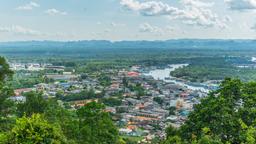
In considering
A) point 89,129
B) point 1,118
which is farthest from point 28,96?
point 89,129

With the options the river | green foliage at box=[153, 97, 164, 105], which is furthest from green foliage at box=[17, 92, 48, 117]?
the river

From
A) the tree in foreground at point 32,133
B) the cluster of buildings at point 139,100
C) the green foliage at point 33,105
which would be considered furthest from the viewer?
the cluster of buildings at point 139,100

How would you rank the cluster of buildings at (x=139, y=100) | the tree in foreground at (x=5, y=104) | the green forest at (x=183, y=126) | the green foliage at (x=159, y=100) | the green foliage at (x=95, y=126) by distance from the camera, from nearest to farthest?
1. the green forest at (x=183, y=126)
2. the green foliage at (x=95, y=126)
3. the tree in foreground at (x=5, y=104)
4. the cluster of buildings at (x=139, y=100)
5. the green foliage at (x=159, y=100)

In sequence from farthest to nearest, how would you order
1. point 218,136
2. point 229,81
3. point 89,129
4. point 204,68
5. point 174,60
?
point 174,60
point 204,68
point 89,129
point 229,81
point 218,136

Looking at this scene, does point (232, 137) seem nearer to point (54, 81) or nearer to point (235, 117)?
point (235, 117)

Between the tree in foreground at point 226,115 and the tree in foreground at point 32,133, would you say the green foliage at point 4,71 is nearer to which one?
the tree in foreground at point 226,115

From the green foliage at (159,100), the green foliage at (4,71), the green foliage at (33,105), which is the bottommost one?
the green foliage at (159,100)

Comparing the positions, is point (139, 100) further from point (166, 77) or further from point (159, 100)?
point (166, 77)

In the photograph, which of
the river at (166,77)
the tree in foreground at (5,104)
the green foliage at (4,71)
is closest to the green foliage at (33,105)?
the green foliage at (4,71)

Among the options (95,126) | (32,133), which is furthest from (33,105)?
(32,133)
